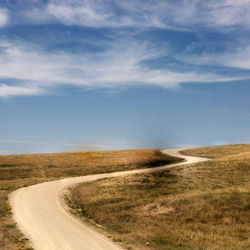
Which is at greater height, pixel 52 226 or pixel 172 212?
pixel 52 226

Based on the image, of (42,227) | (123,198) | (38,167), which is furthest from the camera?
(38,167)

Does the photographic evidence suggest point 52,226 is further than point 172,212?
No

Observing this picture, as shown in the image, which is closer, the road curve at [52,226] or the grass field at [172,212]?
the road curve at [52,226]

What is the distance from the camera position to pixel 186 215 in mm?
22656

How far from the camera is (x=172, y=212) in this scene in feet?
77.6

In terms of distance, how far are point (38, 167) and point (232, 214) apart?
182ft

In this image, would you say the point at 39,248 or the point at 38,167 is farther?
the point at 38,167

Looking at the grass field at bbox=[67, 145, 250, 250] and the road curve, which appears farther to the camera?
the grass field at bbox=[67, 145, 250, 250]

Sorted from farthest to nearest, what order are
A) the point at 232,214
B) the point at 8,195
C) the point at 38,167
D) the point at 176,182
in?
the point at 38,167 < the point at 176,182 < the point at 8,195 < the point at 232,214

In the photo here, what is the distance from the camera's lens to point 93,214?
81.6 ft

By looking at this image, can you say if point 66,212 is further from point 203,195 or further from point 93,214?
point 203,195

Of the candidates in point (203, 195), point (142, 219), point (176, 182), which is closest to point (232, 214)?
point (203, 195)

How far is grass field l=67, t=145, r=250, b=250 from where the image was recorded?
17.5m

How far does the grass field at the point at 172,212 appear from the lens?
17531 mm
